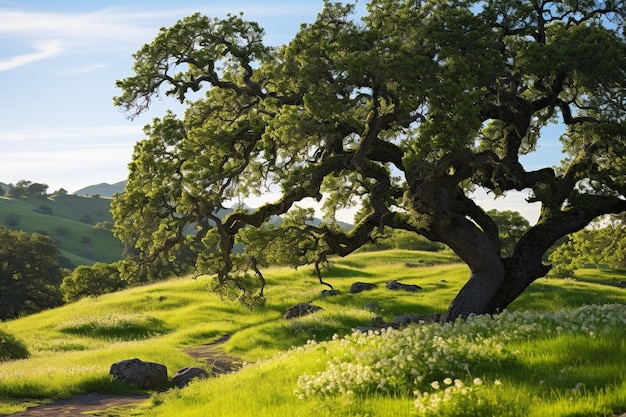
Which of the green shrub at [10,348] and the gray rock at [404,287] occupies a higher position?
the gray rock at [404,287]

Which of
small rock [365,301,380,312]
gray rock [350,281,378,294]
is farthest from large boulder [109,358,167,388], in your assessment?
gray rock [350,281,378,294]

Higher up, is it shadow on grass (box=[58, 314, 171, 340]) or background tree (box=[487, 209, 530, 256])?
background tree (box=[487, 209, 530, 256])

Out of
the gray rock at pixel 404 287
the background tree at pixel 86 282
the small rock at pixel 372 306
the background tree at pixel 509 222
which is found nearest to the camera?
the small rock at pixel 372 306

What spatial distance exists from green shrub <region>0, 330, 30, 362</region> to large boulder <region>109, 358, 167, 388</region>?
10.9m

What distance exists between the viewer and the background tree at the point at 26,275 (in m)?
65.8

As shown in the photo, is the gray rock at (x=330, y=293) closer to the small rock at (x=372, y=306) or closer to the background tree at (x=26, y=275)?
the small rock at (x=372, y=306)

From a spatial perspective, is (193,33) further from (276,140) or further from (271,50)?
(276,140)

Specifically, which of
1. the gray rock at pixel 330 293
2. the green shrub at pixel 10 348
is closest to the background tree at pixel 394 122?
the green shrub at pixel 10 348

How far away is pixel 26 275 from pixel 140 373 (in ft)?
179

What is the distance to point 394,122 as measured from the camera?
23.5 metres

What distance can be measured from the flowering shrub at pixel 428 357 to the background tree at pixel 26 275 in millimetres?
60392

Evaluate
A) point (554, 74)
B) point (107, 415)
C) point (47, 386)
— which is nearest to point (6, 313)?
point (47, 386)

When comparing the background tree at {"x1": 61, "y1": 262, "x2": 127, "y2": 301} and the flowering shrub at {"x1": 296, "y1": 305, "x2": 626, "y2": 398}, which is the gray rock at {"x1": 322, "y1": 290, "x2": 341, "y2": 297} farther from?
the flowering shrub at {"x1": 296, "y1": 305, "x2": 626, "y2": 398}

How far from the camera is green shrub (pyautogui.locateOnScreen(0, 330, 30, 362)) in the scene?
29.1 meters
